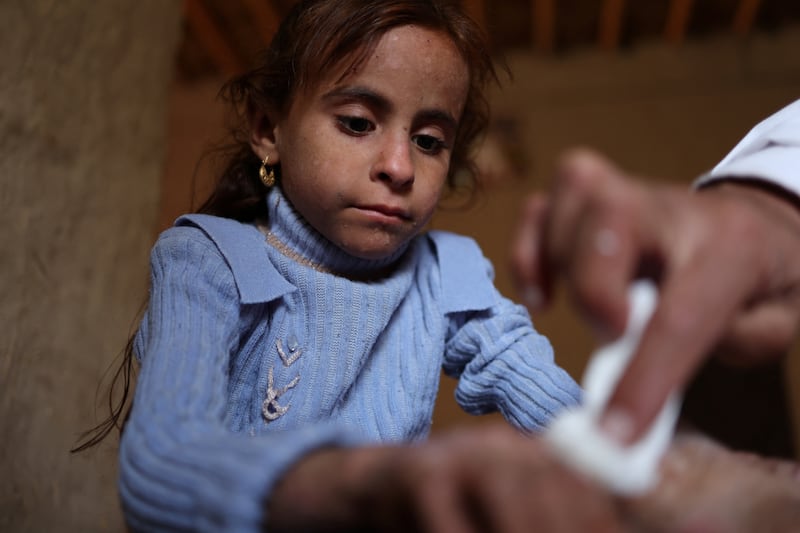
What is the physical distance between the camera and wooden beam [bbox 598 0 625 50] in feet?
10.3

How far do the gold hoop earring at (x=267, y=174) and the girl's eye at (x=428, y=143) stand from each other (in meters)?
0.19

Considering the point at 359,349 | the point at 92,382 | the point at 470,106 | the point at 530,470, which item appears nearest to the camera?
the point at 530,470

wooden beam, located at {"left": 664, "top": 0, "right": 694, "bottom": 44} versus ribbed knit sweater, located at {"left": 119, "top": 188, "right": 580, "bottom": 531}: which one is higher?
wooden beam, located at {"left": 664, "top": 0, "right": 694, "bottom": 44}

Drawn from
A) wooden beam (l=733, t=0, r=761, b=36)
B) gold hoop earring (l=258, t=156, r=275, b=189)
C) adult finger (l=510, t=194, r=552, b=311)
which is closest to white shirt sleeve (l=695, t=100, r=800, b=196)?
adult finger (l=510, t=194, r=552, b=311)

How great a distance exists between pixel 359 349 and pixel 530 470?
1.62 feet

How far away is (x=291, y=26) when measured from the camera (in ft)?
2.88

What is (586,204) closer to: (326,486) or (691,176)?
(326,486)

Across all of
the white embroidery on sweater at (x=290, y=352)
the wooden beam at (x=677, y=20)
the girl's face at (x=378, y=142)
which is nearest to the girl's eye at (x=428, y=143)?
the girl's face at (x=378, y=142)

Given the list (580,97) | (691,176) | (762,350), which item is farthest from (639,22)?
(762,350)

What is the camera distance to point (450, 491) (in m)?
0.30

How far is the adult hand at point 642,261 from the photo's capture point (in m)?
0.33

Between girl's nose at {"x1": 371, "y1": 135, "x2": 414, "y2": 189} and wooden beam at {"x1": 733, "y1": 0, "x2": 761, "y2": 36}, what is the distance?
10.2ft

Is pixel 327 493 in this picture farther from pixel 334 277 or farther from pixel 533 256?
pixel 334 277

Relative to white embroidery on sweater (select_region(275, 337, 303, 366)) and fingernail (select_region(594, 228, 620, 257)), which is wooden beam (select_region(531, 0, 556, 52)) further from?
fingernail (select_region(594, 228, 620, 257))
